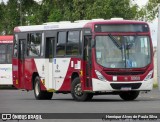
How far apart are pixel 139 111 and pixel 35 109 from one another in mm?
3439

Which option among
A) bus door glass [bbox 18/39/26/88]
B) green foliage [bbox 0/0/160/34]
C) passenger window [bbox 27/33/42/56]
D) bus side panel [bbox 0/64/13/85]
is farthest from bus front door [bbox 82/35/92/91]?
green foliage [bbox 0/0/160/34]

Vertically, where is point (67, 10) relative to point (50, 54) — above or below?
above

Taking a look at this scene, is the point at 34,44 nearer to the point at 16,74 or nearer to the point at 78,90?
the point at 16,74

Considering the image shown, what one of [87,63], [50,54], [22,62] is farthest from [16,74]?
[87,63]

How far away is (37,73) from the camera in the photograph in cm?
3591

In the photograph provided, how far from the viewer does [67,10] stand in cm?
7481

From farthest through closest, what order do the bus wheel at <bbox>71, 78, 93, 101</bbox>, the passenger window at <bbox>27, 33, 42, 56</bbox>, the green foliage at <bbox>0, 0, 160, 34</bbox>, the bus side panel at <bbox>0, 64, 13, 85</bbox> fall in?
the green foliage at <bbox>0, 0, 160, 34</bbox> < the bus side panel at <bbox>0, 64, 13, 85</bbox> < the passenger window at <bbox>27, 33, 42, 56</bbox> < the bus wheel at <bbox>71, 78, 93, 101</bbox>

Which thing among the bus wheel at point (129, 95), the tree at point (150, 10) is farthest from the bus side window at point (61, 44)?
the tree at point (150, 10)

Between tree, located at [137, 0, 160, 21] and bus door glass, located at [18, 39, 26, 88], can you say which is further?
tree, located at [137, 0, 160, 21]

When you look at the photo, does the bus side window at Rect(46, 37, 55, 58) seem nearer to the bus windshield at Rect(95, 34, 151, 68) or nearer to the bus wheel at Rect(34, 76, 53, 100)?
the bus wheel at Rect(34, 76, 53, 100)

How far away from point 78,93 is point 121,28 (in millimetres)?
2766

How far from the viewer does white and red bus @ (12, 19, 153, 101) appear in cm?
3166

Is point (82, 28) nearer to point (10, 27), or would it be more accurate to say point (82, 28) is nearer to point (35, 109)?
point (35, 109)

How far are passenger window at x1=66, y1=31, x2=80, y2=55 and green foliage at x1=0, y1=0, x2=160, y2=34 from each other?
32441mm
